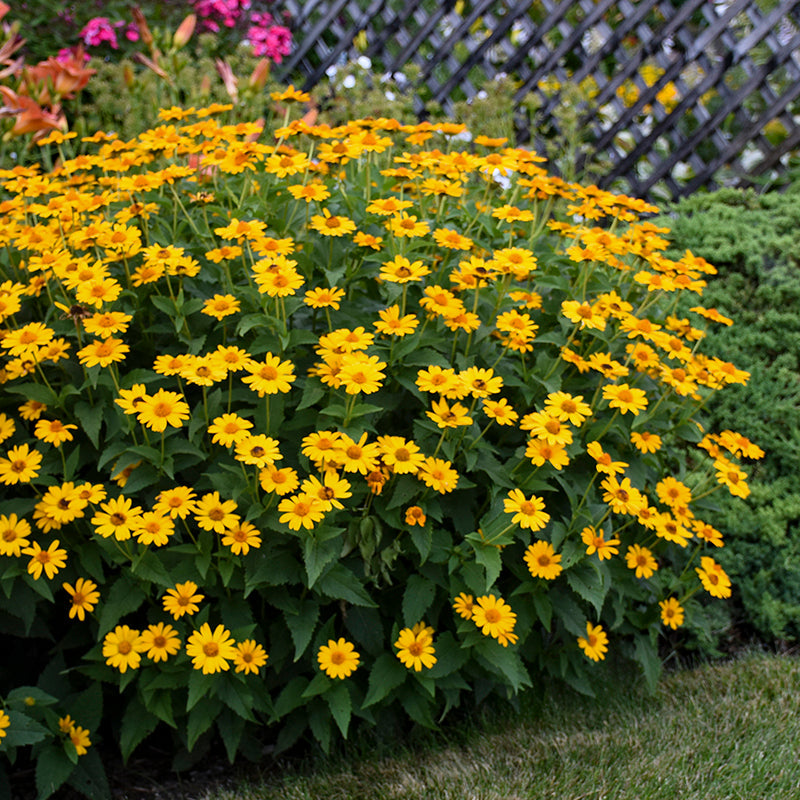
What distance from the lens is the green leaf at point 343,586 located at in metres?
1.62

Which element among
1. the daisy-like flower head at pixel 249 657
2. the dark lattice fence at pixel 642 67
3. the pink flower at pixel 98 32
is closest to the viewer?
the daisy-like flower head at pixel 249 657

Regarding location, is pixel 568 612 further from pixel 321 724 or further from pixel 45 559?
pixel 45 559

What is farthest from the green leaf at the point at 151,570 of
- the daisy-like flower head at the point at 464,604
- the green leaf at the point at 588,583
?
the green leaf at the point at 588,583

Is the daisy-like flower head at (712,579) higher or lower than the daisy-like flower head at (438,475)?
higher

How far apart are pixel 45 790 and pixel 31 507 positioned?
0.54 metres

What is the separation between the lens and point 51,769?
1.66m

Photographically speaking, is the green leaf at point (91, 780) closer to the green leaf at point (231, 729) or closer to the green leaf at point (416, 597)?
the green leaf at point (231, 729)

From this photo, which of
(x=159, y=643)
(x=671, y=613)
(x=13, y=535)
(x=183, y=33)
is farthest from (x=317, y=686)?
(x=183, y=33)

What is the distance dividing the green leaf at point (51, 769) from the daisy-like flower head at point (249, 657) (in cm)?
40

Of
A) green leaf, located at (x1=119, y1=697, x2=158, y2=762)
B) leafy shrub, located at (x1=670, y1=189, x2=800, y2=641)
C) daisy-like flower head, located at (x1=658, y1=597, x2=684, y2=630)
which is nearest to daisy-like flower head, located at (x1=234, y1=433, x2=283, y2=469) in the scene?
green leaf, located at (x1=119, y1=697, x2=158, y2=762)

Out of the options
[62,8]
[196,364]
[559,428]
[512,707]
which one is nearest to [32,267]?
[196,364]

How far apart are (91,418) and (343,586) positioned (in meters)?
0.62

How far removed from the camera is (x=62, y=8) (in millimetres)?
4922

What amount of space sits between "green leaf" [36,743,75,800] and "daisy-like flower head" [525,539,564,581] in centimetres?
100
